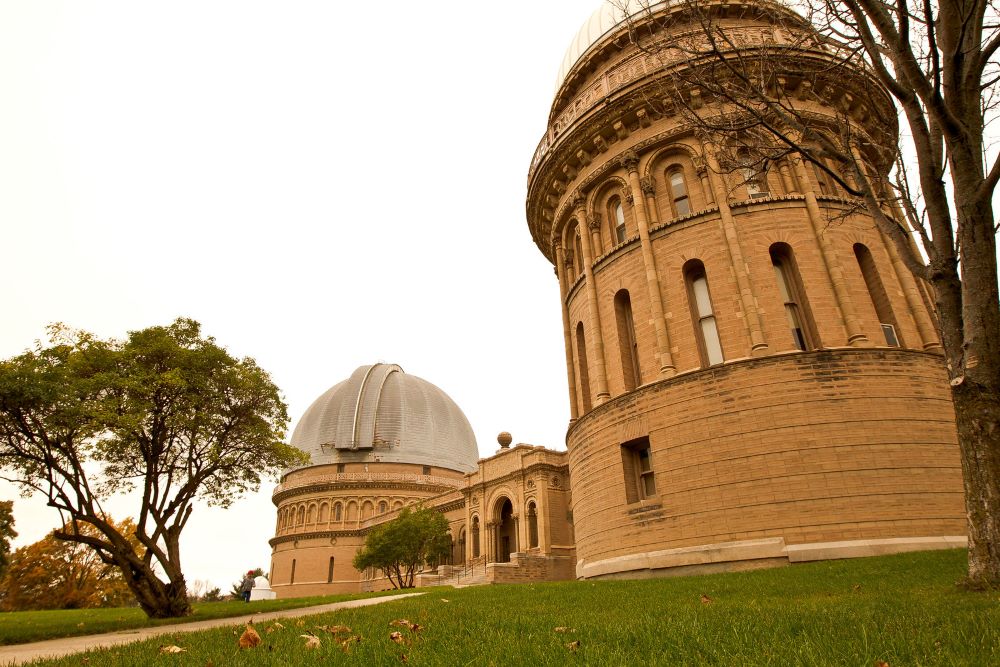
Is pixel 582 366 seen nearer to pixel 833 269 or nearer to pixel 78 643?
pixel 833 269

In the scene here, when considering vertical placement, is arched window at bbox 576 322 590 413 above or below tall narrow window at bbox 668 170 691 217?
below

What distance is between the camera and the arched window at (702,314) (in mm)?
16312

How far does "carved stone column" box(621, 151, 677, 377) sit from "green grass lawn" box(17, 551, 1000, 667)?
9196 mm

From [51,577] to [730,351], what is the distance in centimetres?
5097

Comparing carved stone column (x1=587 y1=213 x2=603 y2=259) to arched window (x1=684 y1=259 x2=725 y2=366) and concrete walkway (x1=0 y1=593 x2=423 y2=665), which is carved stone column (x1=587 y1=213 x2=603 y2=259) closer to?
arched window (x1=684 y1=259 x2=725 y2=366)

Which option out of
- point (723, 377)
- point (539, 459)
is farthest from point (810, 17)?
point (539, 459)

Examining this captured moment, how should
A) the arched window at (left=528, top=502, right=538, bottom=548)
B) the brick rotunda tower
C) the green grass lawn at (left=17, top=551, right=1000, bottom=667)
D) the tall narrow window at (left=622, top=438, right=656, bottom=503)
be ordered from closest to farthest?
the green grass lawn at (left=17, top=551, right=1000, bottom=667)
the brick rotunda tower
the tall narrow window at (left=622, top=438, right=656, bottom=503)
the arched window at (left=528, top=502, right=538, bottom=548)

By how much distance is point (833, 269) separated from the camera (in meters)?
15.9

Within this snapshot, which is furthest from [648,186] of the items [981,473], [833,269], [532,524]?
[532,524]

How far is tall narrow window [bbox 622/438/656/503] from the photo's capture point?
16.0 metres

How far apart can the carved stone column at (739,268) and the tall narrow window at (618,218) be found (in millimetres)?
3276

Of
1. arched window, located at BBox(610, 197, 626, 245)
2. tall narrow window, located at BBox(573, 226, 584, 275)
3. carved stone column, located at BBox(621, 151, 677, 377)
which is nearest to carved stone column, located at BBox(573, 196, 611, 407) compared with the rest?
arched window, located at BBox(610, 197, 626, 245)

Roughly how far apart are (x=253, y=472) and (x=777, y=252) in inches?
716

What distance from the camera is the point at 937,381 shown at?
47.7 ft
